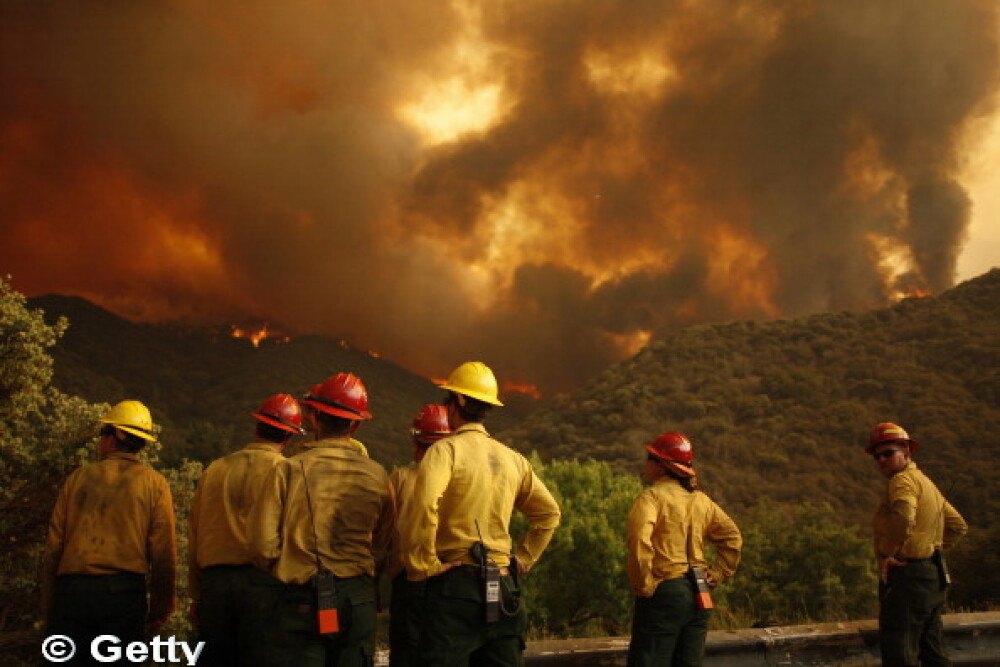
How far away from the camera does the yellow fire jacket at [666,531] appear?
509 cm

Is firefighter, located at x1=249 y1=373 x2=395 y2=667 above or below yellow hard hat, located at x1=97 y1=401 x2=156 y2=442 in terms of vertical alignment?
below

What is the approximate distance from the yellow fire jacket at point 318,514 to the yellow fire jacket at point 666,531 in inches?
73.1

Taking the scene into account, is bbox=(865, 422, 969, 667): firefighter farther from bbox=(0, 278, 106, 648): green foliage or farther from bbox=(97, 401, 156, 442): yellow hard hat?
bbox=(0, 278, 106, 648): green foliage

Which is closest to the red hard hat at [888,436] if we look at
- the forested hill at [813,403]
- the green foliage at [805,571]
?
the green foliage at [805,571]

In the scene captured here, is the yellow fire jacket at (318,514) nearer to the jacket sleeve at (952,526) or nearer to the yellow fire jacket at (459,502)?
the yellow fire jacket at (459,502)

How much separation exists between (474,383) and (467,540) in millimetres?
865

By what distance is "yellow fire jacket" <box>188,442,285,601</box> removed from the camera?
4.73 meters

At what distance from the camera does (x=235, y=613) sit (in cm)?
448

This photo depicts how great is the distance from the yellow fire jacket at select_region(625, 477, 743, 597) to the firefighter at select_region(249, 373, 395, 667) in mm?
1830

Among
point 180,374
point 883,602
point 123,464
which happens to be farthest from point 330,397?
point 180,374

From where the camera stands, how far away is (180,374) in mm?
128875

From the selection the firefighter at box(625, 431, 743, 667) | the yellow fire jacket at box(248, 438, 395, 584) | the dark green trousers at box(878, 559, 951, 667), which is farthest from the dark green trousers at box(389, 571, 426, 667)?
the dark green trousers at box(878, 559, 951, 667)

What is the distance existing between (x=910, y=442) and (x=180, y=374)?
136 meters

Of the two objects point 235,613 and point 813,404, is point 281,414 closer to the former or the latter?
point 235,613
